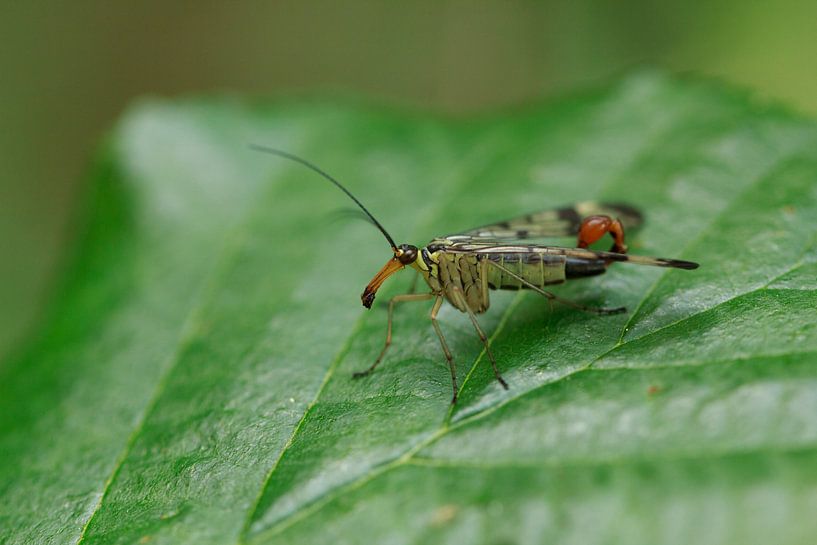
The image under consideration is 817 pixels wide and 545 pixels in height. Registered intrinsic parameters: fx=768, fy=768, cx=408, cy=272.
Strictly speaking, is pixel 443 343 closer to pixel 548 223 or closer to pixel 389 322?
pixel 389 322

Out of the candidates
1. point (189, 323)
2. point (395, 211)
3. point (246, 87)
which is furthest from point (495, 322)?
point (246, 87)

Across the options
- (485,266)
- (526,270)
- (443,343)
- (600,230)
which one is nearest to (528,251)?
(526,270)

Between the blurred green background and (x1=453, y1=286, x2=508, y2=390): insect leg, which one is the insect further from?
the blurred green background

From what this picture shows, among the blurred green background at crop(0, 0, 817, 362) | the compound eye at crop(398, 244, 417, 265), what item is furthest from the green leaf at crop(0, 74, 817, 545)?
the blurred green background at crop(0, 0, 817, 362)

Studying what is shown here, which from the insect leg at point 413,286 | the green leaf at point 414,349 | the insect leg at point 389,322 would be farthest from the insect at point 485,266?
the insect leg at point 413,286

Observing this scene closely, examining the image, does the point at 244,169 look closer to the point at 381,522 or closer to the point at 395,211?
the point at 395,211

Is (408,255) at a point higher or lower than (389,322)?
higher

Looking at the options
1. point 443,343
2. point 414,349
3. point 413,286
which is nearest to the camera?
point 443,343
